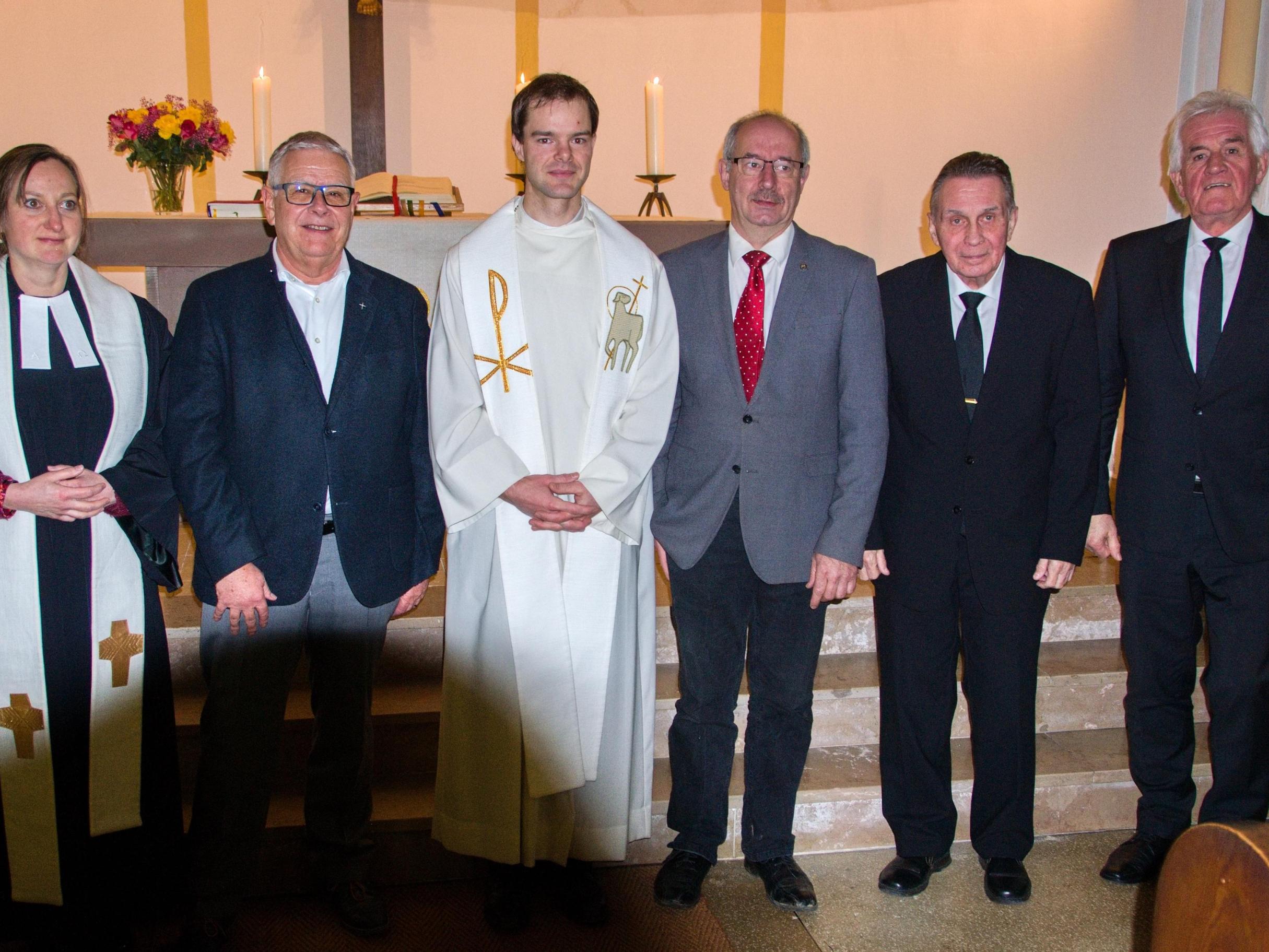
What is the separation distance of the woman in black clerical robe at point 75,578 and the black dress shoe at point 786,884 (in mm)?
1408

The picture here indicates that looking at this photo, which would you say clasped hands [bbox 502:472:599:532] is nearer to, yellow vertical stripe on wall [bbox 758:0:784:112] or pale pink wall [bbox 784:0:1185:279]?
pale pink wall [bbox 784:0:1185:279]

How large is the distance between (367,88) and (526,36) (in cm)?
95

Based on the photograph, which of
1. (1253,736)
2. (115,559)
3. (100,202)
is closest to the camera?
(115,559)

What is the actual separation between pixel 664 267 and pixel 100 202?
4.52 metres

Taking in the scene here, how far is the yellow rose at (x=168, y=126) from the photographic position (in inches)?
157

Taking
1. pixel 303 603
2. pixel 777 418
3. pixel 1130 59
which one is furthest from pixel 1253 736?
pixel 1130 59

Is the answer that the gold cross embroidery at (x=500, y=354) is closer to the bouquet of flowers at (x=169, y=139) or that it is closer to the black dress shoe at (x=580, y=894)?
the black dress shoe at (x=580, y=894)

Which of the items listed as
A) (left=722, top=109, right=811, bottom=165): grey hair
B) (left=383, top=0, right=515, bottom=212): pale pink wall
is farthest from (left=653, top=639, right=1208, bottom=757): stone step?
(left=383, top=0, right=515, bottom=212): pale pink wall

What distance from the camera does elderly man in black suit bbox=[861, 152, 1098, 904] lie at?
2520 millimetres

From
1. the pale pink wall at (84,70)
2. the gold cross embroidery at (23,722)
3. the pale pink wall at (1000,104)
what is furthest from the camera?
the pale pink wall at (1000,104)

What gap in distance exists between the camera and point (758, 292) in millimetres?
2520

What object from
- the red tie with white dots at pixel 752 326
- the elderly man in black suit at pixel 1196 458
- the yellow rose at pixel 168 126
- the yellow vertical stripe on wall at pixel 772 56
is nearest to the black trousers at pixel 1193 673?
the elderly man in black suit at pixel 1196 458

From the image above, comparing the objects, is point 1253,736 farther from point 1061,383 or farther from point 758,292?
point 758,292

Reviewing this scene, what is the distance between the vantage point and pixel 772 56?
20.1 ft
